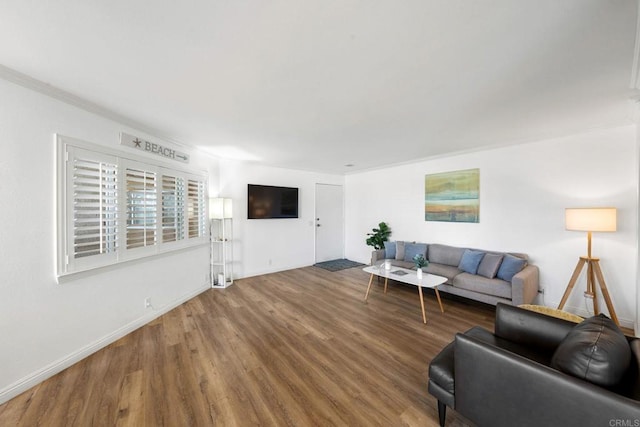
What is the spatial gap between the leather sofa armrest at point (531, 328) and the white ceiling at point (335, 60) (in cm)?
184

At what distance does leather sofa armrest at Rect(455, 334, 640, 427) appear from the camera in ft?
3.18

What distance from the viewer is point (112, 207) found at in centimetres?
253

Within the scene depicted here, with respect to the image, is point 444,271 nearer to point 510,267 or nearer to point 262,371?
point 510,267

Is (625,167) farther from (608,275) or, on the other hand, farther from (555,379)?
(555,379)

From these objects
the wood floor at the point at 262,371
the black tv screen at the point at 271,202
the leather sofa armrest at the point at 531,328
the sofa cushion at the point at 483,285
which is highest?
the black tv screen at the point at 271,202

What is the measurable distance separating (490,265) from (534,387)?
2.71 meters

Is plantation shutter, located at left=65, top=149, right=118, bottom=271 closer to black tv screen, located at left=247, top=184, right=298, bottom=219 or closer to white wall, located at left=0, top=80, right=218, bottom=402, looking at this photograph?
white wall, located at left=0, top=80, right=218, bottom=402

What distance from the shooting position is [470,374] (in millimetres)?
1335

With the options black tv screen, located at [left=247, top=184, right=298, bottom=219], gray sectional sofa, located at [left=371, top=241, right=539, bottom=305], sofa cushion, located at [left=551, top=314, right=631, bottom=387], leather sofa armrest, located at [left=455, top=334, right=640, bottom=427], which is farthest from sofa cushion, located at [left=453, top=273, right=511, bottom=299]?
black tv screen, located at [left=247, top=184, right=298, bottom=219]

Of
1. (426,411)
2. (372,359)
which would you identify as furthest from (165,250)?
(426,411)

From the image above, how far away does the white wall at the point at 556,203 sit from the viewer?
278 cm

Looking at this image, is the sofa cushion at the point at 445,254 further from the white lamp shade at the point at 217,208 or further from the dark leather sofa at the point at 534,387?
the white lamp shade at the point at 217,208

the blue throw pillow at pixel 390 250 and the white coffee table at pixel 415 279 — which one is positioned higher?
the blue throw pillow at pixel 390 250

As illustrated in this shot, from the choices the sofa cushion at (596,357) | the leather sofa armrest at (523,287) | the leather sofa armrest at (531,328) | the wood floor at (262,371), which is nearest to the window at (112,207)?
the wood floor at (262,371)
